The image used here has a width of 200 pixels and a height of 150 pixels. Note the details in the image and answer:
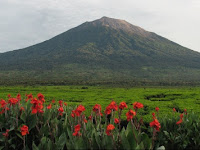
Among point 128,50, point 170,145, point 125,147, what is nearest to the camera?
point 125,147

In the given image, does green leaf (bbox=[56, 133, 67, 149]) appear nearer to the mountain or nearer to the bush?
the bush

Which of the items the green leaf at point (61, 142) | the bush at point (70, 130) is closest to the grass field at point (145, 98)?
the bush at point (70, 130)

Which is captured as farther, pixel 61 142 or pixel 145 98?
pixel 145 98

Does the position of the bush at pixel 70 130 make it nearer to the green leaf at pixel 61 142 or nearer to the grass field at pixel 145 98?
the green leaf at pixel 61 142

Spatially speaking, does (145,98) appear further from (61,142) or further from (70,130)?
(61,142)

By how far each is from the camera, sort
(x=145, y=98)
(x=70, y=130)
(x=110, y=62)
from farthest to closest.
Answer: (x=110, y=62) → (x=145, y=98) → (x=70, y=130)

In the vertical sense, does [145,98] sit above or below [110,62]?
below

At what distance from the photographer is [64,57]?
15938 centimetres

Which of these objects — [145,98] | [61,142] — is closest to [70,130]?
[61,142]

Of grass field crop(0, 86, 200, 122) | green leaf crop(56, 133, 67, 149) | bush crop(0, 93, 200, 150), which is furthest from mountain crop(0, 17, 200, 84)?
green leaf crop(56, 133, 67, 149)

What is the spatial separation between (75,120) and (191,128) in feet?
10.5

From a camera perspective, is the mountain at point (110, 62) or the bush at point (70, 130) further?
the mountain at point (110, 62)

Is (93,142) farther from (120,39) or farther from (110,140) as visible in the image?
(120,39)

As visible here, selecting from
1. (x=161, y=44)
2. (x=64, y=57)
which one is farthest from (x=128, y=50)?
(x=64, y=57)
